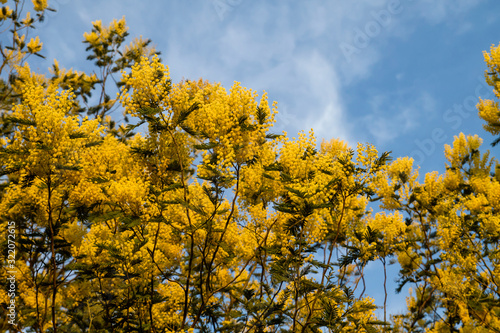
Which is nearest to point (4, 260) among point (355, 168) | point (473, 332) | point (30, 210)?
point (30, 210)

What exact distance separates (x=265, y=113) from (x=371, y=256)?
4.26 meters

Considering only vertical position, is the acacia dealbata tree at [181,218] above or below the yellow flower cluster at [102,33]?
below

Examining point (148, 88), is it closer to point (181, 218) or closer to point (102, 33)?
point (181, 218)

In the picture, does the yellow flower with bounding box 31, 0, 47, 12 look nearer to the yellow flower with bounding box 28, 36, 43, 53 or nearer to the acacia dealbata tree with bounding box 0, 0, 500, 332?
the yellow flower with bounding box 28, 36, 43, 53

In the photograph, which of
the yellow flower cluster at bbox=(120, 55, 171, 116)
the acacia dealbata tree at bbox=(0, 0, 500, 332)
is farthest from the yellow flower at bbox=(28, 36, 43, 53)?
the yellow flower cluster at bbox=(120, 55, 171, 116)

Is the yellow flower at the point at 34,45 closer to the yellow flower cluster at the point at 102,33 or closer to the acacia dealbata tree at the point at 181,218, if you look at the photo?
the yellow flower cluster at the point at 102,33

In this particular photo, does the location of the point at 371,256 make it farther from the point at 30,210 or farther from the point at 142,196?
the point at 30,210

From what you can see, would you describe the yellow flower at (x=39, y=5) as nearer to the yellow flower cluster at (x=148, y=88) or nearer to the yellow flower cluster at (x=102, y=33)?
the yellow flower cluster at (x=102, y=33)

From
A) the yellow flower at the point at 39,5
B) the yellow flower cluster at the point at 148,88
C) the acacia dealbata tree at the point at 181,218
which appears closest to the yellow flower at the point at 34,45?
the yellow flower at the point at 39,5

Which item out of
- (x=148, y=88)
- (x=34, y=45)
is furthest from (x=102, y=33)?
(x=148, y=88)

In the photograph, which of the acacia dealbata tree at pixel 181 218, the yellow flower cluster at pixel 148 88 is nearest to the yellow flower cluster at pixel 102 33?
the acacia dealbata tree at pixel 181 218

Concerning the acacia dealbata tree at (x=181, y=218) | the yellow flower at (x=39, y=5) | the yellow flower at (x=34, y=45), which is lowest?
the acacia dealbata tree at (x=181, y=218)

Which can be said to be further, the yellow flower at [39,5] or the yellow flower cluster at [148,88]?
the yellow flower at [39,5]

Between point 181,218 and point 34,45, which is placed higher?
point 34,45
